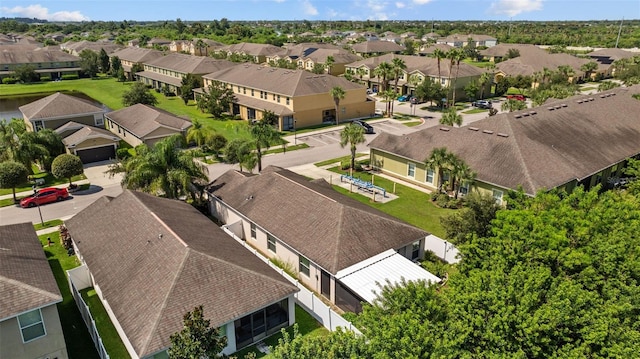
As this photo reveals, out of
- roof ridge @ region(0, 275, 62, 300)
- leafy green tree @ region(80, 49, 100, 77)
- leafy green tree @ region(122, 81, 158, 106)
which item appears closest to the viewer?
roof ridge @ region(0, 275, 62, 300)

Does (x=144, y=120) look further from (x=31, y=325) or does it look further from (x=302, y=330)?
(x=302, y=330)

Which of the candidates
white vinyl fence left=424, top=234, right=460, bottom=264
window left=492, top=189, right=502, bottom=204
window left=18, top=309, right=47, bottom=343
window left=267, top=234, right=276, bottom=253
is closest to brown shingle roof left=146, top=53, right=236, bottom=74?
window left=267, top=234, right=276, bottom=253

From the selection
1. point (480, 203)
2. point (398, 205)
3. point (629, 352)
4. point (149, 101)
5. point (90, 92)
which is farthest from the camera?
point (90, 92)

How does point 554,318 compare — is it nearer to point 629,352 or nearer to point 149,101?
point 629,352

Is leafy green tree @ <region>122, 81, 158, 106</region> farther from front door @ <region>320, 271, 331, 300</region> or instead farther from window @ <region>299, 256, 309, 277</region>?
front door @ <region>320, 271, 331, 300</region>

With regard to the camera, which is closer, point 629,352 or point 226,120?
point 629,352

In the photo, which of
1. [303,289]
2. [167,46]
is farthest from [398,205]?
[167,46]
